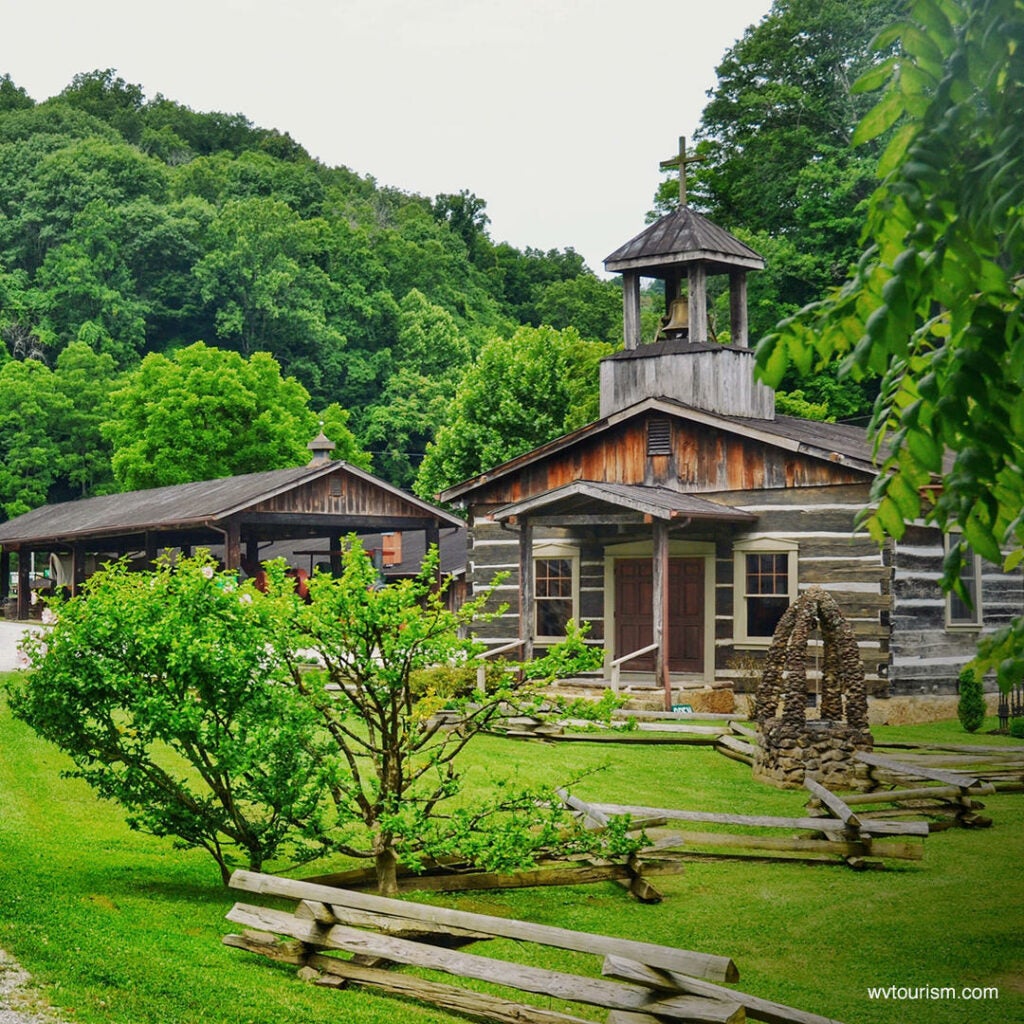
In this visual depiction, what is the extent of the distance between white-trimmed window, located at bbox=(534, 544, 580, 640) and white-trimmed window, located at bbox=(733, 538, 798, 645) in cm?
371

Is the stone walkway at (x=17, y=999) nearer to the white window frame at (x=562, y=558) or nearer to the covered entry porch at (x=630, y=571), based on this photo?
the covered entry porch at (x=630, y=571)

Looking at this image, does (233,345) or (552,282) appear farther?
(552,282)

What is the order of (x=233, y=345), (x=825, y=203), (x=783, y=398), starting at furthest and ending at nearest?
1. (x=233, y=345)
2. (x=825, y=203)
3. (x=783, y=398)

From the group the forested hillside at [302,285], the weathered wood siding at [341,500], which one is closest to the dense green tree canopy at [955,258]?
the weathered wood siding at [341,500]

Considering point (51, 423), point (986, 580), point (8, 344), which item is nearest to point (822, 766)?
point (986, 580)

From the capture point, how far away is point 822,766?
56.4 ft

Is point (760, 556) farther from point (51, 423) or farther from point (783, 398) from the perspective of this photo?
point (51, 423)

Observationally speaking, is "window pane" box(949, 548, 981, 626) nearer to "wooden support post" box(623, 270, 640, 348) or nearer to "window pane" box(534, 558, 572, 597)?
"window pane" box(534, 558, 572, 597)

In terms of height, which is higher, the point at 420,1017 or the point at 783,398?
the point at 783,398

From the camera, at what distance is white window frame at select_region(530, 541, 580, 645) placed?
92.3 ft

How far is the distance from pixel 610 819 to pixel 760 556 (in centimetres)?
1425

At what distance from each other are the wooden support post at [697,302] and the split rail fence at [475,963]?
19169 mm

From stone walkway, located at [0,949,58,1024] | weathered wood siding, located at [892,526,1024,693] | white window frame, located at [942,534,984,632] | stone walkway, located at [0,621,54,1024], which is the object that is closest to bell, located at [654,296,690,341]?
weathered wood siding, located at [892,526,1024,693]

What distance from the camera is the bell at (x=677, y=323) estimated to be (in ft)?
94.6
